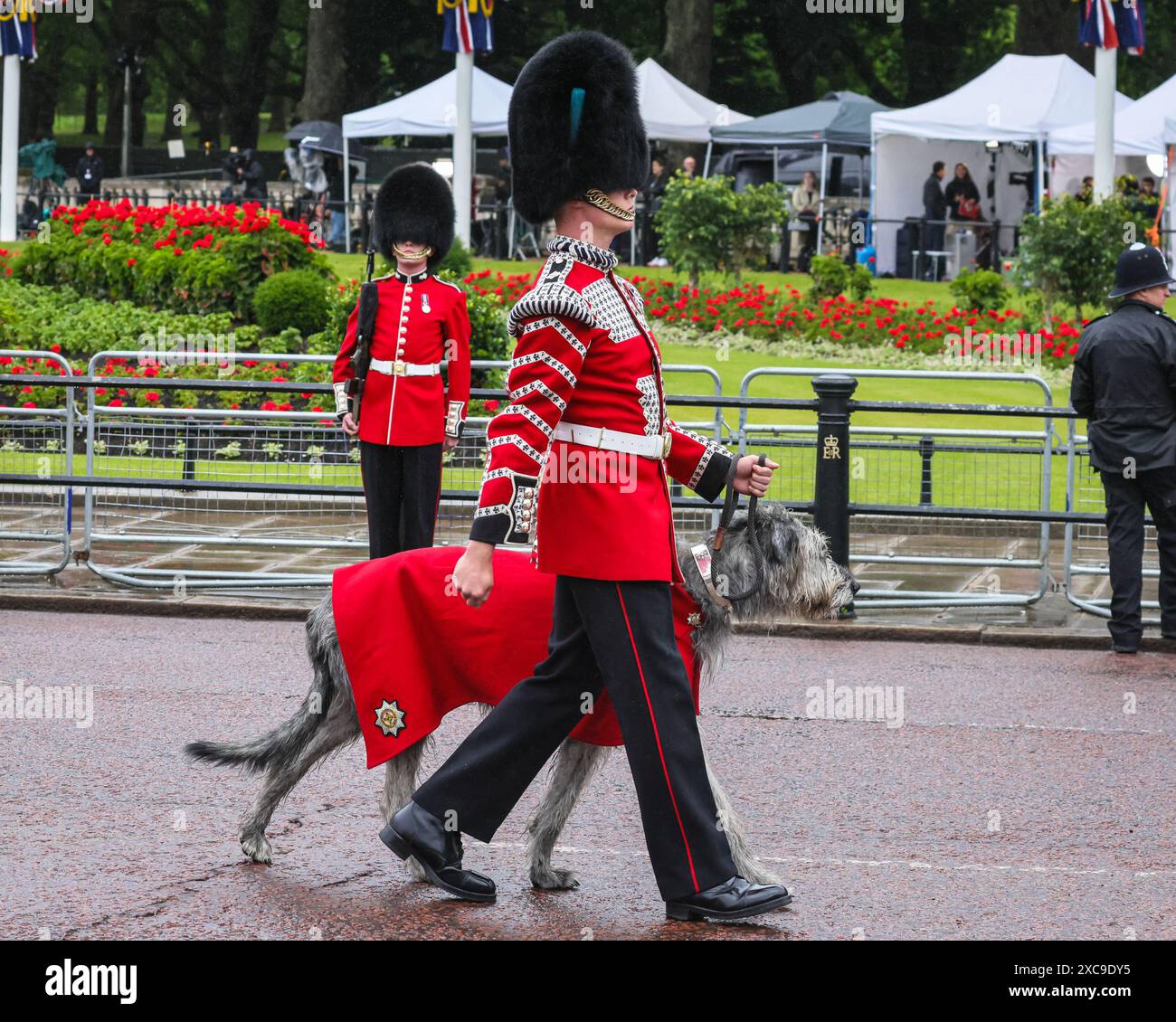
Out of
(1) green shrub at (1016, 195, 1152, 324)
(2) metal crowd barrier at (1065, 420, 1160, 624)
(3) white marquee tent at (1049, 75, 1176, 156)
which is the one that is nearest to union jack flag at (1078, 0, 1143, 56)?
(1) green shrub at (1016, 195, 1152, 324)

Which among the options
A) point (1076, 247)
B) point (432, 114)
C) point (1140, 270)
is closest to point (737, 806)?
point (1140, 270)

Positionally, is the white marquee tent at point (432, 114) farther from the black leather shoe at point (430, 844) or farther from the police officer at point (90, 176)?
the black leather shoe at point (430, 844)

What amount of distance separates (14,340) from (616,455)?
12627 mm

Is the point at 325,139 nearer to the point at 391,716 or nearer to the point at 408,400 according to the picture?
the point at 408,400

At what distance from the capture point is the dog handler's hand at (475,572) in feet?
15.4

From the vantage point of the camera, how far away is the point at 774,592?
5305mm

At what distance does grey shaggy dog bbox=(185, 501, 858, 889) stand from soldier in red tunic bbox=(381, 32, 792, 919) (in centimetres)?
20

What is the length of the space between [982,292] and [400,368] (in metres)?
12.4

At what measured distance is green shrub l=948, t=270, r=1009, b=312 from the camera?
66.1ft

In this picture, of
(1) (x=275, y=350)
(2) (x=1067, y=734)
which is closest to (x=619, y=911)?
(2) (x=1067, y=734)

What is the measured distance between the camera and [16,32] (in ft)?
93.6

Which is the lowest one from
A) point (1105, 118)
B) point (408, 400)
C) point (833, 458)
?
point (833, 458)

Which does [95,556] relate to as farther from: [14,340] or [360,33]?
[360,33]

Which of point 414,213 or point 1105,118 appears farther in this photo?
point 1105,118
